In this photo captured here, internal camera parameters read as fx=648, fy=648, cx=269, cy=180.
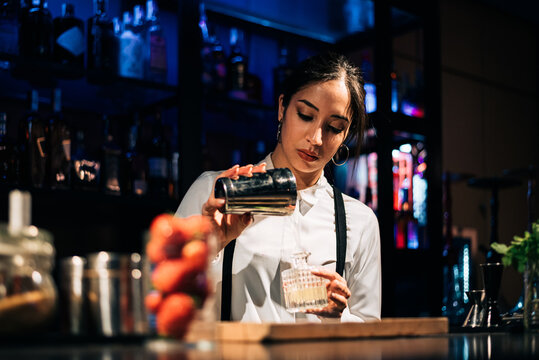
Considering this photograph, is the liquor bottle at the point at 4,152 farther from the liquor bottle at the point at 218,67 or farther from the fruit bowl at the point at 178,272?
the fruit bowl at the point at 178,272

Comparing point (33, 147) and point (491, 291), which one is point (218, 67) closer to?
point (33, 147)

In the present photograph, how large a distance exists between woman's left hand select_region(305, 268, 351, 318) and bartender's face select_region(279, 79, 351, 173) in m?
0.44

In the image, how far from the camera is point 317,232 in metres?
1.87

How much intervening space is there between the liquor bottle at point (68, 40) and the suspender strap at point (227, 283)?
2.73 ft

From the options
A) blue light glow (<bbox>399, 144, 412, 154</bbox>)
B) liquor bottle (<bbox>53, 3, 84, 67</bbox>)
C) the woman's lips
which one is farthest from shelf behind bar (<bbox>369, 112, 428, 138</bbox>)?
liquor bottle (<bbox>53, 3, 84, 67</bbox>)

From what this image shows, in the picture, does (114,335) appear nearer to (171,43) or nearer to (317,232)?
(317,232)

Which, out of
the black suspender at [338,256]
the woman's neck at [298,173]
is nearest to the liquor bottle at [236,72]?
the woman's neck at [298,173]

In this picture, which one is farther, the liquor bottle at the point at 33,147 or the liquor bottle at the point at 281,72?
the liquor bottle at the point at 281,72

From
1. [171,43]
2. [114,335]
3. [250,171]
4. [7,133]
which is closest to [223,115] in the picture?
[171,43]

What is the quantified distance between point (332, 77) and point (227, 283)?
Answer: 654 millimetres

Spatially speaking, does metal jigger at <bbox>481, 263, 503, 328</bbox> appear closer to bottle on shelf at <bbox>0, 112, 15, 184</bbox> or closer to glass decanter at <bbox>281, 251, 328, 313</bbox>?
glass decanter at <bbox>281, 251, 328, 313</bbox>

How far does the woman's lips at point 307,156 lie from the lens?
178 cm

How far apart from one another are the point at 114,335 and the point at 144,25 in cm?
186

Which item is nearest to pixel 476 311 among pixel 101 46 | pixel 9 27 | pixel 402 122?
pixel 402 122
